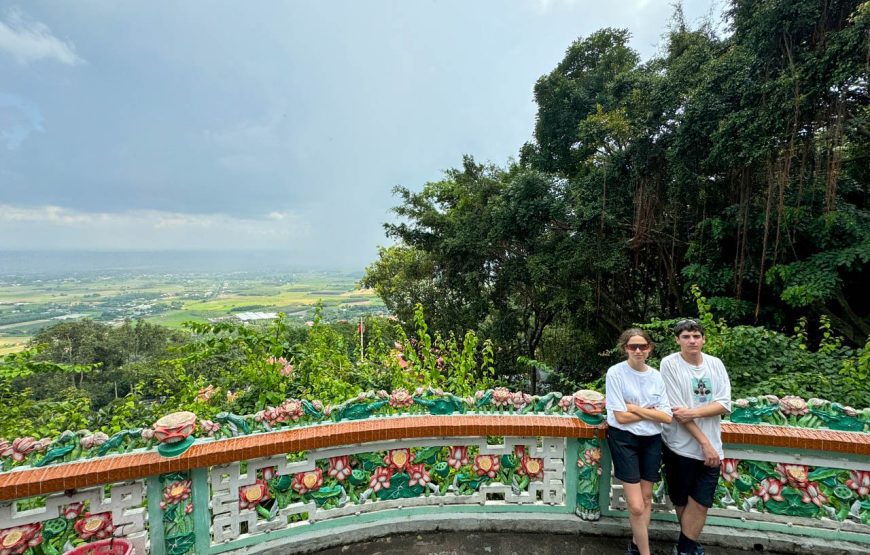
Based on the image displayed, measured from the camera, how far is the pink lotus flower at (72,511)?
1.56m

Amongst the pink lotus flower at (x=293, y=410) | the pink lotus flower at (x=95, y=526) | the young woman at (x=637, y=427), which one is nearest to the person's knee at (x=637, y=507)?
the young woman at (x=637, y=427)

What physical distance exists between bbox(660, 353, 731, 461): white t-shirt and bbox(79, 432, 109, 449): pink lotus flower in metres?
2.60

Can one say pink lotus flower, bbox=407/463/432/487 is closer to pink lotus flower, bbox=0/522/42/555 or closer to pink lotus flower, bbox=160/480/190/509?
pink lotus flower, bbox=160/480/190/509

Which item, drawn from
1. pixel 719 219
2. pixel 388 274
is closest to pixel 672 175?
pixel 719 219

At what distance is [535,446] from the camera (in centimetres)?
202

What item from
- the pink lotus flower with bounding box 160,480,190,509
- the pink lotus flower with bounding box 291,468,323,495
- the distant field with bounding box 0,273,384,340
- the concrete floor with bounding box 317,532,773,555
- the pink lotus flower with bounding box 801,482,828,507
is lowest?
the distant field with bounding box 0,273,384,340

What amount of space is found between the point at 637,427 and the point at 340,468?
1.49 metres

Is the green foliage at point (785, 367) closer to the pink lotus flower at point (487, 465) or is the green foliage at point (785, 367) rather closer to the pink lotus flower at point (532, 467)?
the pink lotus flower at point (532, 467)

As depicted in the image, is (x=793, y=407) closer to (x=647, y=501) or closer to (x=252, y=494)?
(x=647, y=501)

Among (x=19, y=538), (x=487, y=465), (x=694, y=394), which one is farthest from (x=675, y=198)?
(x=19, y=538)

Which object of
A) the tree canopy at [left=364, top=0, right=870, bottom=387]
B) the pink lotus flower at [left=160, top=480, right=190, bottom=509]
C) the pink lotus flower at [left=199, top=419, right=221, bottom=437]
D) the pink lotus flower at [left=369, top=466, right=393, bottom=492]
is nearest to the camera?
the pink lotus flower at [left=160, top=480, right=190, bottom=509]

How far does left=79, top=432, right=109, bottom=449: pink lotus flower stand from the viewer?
1.61m

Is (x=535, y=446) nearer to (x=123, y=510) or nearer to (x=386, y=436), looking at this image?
(x=386, y=436)

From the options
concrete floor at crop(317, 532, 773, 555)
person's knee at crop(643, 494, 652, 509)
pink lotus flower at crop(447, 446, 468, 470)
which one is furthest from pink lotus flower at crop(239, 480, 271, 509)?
person's knee at crop(643, 494, 652, 509)
